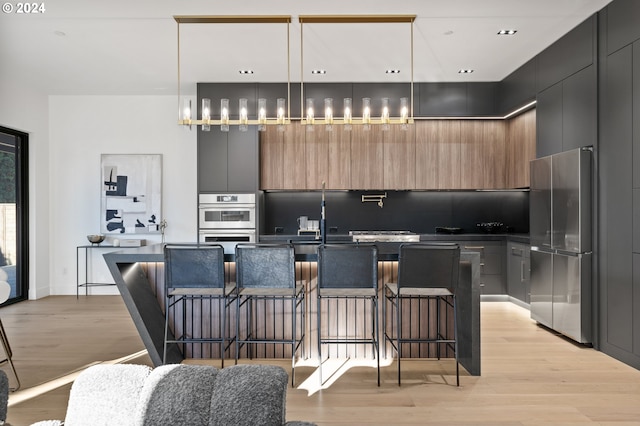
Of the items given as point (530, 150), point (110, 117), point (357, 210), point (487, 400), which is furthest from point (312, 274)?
point (110, 117)

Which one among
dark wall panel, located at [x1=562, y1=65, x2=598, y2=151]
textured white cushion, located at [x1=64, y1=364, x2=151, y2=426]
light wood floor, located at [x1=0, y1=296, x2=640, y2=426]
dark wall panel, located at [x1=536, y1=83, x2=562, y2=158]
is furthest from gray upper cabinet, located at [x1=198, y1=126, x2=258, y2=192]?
textured white cushion, located at [x1=64, y1=364, x2=151, y2=426]

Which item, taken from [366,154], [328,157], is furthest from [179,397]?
[366,154]

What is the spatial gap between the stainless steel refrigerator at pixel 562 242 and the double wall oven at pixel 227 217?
3.54m

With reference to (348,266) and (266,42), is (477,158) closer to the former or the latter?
(266,42)

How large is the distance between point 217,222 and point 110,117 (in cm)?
255

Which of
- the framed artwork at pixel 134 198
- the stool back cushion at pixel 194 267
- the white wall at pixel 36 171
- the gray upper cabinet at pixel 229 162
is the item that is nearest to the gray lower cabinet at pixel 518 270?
the gray upper cabinet at pixel 229 162

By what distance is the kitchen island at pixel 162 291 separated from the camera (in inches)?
123

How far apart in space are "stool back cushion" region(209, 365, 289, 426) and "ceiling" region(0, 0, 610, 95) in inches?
132

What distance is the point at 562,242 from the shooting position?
417 centimetres

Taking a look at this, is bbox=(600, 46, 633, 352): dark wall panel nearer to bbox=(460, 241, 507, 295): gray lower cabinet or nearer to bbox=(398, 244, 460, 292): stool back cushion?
bbox=(398, 244, 460, 292): stool back cushion

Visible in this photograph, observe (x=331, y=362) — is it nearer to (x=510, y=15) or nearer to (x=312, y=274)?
(x=312, y=274)

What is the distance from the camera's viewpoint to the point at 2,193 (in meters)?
5.77

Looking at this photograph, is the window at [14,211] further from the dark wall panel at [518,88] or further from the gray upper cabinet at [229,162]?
the dark wall panel at [518,88]

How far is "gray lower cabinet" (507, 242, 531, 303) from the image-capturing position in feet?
17.3
